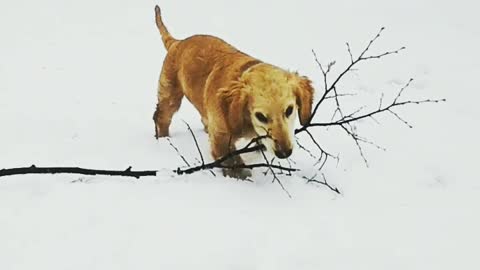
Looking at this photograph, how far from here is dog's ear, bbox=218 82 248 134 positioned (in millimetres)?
3240

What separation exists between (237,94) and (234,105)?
0.20 ft

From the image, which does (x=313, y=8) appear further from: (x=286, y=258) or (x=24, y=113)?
(x=286, y=258)

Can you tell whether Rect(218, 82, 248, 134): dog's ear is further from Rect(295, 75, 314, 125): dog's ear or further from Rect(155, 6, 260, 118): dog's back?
Rect(295, 75, 314, 125): dog's ear

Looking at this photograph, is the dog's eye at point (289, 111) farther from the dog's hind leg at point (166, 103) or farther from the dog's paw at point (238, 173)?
the dog's hind leg at point (166, 103)

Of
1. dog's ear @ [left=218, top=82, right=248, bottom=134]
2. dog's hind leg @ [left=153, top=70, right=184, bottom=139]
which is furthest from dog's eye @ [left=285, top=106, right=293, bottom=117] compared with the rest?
dog's hind leg @ [left=153, top=70, right=184, bottom=139]

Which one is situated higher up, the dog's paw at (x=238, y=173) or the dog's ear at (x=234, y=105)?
the dog's ear at (x=234, y=105)

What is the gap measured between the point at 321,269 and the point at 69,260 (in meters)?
1.09

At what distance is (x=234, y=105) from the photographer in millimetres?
3252

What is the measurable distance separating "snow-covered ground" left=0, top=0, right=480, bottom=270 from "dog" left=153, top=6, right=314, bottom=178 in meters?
0.30

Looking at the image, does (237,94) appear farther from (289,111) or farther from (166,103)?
(166,103)

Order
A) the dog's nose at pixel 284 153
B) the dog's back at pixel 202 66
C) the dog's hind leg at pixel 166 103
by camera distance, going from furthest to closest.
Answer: the dog's hind leg at pixel 166 103
the dog's back at pixel 202 66
the dog's nose at pixel 284 153

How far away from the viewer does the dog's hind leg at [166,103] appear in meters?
4.23

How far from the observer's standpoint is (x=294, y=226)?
9.64ft

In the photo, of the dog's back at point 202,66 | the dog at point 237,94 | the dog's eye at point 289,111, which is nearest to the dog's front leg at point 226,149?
the dog at point 237,94
